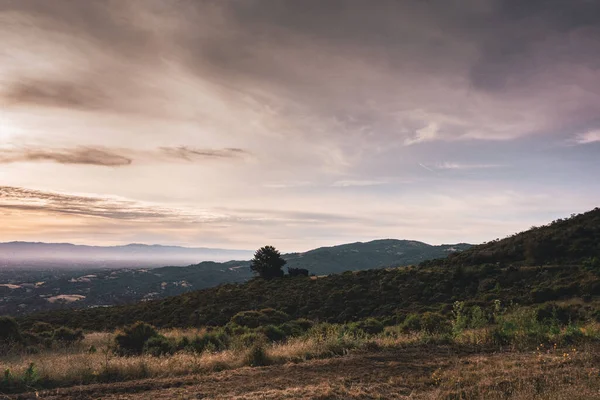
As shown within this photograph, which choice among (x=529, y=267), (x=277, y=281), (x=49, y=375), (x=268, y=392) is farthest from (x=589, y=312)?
(x=277, y=281)

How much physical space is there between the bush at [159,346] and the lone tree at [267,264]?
1395 inches

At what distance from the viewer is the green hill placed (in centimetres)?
2486

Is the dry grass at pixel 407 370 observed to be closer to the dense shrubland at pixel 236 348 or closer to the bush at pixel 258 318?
the dense shrubland at pixel 236 348

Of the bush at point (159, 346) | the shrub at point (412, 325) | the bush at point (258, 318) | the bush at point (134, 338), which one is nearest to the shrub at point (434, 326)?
the shrub at point (412, 325)

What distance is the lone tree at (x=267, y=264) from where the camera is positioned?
167ft

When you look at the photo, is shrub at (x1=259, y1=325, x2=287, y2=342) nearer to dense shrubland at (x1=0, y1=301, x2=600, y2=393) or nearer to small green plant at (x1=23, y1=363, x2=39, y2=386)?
A: dense shrubland at (x1=0, y1=301, x2=600, y2=393)

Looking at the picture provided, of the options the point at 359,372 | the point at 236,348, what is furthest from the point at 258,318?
the point at 359,372

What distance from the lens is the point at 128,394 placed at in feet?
25.7

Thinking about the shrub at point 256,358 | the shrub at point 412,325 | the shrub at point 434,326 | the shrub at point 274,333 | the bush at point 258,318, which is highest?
the shrub at point 256,358

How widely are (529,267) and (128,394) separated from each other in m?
32.9

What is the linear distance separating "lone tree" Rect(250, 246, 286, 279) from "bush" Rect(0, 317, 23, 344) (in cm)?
3296

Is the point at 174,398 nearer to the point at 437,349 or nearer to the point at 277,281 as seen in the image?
the point at 437,349

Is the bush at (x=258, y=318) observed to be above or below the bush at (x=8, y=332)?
below

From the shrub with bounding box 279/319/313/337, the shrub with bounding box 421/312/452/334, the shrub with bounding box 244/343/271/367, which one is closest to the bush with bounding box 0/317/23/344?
the shrub with bounding box 279/319/313/337
